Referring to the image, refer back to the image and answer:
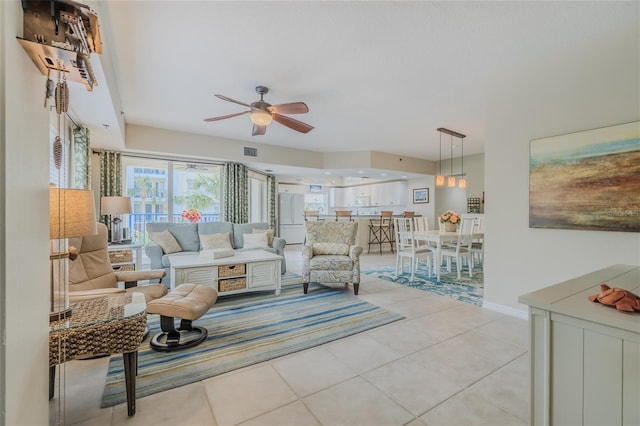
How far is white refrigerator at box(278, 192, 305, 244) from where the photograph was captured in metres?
8.67

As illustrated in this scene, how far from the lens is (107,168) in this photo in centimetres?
488

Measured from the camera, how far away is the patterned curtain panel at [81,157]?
3.85 metres

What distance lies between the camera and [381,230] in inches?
305

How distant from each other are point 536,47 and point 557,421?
9.40 feet

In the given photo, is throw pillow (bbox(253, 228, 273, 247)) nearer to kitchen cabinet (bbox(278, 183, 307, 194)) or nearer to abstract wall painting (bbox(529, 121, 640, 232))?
abstract wall painting (bbox(529, 121, 640, 232))

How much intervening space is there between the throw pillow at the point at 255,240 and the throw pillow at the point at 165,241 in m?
1.08

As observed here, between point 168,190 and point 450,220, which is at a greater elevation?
point 168,190

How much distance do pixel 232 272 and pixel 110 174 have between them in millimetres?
3274

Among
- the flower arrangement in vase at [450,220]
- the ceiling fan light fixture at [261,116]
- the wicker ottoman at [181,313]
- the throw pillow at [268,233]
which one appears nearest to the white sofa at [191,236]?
the throw pillow at [268,233]

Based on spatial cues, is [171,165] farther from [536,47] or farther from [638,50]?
[638,50]

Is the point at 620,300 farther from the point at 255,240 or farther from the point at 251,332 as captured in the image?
the point at 255,240

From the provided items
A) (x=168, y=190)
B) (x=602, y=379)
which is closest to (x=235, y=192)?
(x=168, y=190)

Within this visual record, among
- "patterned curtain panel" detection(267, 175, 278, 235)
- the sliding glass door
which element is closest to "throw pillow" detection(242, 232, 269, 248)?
the sliding glass door

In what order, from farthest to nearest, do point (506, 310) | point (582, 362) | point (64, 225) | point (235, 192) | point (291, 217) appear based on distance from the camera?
1. point (291, 217)
2. point (235, 192)
3. point (506, 310)
4. point (64, 225)
5. point (582, 362)
